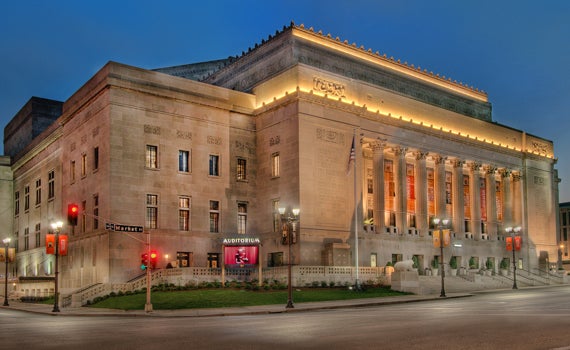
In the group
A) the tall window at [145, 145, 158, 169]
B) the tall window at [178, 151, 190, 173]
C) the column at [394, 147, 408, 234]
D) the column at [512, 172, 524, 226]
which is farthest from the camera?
the column at [512, 172, 524, 226]

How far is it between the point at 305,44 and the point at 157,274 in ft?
100

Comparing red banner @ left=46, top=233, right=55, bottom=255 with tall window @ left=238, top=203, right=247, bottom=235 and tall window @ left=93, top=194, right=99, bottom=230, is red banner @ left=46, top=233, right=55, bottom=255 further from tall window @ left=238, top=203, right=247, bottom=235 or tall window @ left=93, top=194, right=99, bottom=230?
tall window @ left=238, top=203, right=247, bottom=235

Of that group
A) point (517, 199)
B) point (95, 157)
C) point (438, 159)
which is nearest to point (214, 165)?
point (95, 157)

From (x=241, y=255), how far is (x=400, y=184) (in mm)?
24270

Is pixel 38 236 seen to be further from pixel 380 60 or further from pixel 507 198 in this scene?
pixel 507 198

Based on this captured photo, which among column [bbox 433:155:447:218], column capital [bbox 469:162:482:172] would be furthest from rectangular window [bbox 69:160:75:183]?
column capital [bbox 469:162:482:172]

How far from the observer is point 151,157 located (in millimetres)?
61812

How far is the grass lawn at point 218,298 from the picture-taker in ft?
147

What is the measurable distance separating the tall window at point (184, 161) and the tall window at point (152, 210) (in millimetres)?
4081

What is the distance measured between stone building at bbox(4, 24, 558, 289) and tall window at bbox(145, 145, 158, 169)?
0.36ft

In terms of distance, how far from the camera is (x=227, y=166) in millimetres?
66750

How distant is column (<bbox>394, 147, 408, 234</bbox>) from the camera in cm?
7238

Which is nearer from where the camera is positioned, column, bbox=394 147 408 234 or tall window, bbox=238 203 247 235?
tall window, bbox=238 203 247 235

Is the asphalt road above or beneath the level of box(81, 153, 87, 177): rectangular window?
beneath
